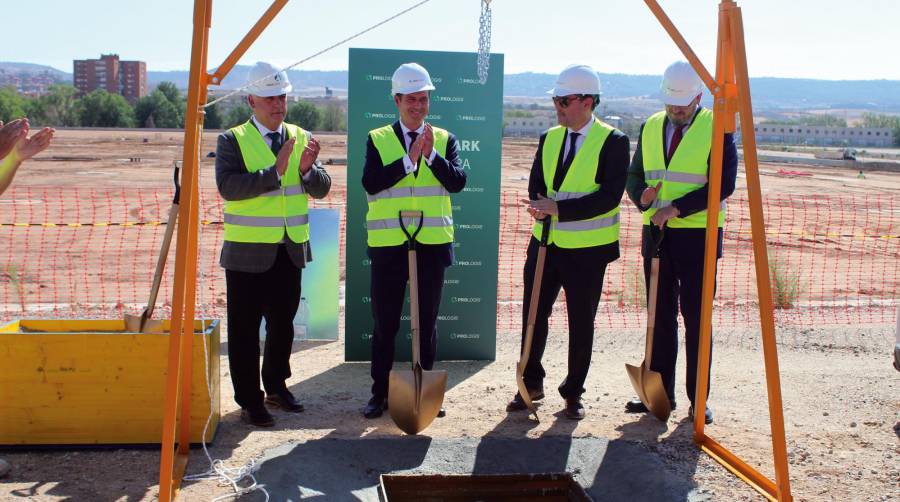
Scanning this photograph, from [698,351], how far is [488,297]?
80.2 inches

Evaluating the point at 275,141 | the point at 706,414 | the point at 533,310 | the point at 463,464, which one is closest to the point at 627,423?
the point at 706,414

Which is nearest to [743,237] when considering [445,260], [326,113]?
[445,260]

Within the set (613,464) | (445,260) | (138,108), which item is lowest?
(613,464)

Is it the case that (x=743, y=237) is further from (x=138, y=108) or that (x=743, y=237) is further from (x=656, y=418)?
(x=138, y=108)

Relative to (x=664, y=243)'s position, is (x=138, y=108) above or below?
above

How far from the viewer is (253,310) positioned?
6.06 metres

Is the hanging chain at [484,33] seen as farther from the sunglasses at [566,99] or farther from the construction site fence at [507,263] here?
the construction site fence at [507,263]

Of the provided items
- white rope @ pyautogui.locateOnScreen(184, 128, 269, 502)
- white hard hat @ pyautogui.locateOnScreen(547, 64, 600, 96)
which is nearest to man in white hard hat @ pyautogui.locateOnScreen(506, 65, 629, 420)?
white hard hat @ pyautogui.locateOnScreen(547, 64, 600, 96)

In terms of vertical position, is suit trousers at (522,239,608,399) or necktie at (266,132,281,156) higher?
necktie at (266,132,281,156)

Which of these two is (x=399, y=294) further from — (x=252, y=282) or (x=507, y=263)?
(x=507, y=263)

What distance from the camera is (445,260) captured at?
A: 6277 millimetres

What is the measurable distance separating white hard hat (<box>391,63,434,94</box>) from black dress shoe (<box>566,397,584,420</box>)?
2.22m

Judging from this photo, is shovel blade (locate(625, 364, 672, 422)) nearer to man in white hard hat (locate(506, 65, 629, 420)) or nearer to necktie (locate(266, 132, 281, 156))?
man in white hard hat (locate(506, 65, 629, 420))

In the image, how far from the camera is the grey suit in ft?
19.2
